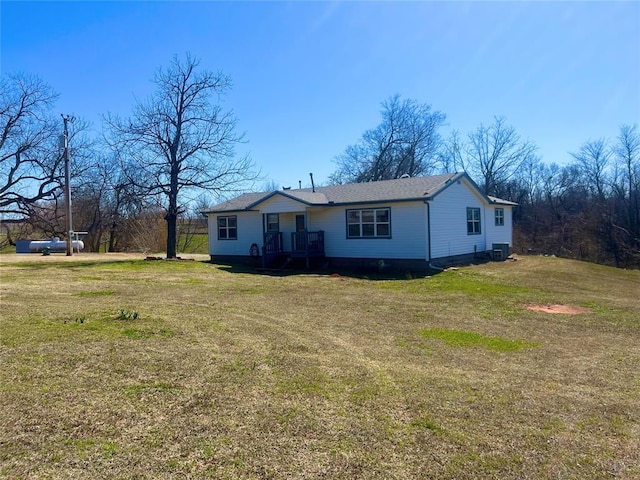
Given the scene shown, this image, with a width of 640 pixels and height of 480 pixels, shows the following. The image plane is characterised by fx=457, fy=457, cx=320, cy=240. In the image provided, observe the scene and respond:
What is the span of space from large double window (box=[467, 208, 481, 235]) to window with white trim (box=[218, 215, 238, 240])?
10862 mm

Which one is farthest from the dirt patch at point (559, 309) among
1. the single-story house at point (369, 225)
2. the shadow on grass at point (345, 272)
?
the single-story house at point (369, 225)

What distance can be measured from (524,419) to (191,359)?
354cm

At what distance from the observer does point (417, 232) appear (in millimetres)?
17047

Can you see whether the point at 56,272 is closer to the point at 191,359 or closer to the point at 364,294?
the point at 364,294

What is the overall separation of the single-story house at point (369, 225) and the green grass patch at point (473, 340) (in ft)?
32.2

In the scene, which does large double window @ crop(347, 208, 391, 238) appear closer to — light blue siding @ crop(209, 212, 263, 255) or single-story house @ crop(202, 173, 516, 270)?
single-story house @ crop(202, 173, 516, 270)

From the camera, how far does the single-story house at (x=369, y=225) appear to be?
56.8 ft

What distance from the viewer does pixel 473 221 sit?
20609 mm

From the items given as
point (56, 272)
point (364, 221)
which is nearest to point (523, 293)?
point (364, 221)

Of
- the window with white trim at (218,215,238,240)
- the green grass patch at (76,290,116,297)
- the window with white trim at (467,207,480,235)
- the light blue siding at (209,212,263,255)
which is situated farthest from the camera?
the window with white trim at (218,215,238,240)

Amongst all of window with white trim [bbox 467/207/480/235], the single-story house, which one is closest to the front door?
the single-story house

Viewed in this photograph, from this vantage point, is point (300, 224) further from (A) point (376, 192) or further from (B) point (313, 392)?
(B) point (313, 392)

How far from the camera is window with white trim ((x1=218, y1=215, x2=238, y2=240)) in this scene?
2231 centimetres

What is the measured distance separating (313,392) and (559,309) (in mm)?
7506
